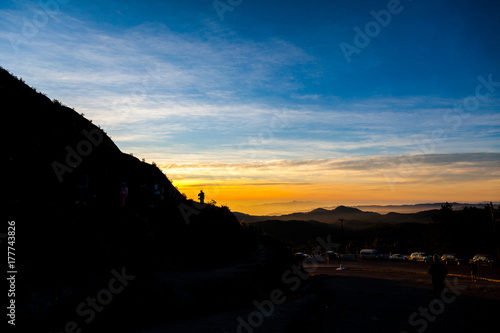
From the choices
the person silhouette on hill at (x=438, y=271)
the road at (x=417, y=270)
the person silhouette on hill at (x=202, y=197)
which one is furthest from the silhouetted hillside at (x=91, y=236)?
the road at (x=417, y=270)

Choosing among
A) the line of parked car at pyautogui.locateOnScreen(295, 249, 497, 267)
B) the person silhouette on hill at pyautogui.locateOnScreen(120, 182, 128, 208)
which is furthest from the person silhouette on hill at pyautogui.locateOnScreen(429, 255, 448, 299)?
the line of parked car at pyautogui.locateOnScreen(295, 249, 497, 267)

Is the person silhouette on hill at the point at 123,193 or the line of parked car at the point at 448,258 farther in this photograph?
the line of parked car at the point at 448,258

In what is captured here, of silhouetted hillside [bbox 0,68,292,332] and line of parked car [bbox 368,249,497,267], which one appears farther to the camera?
line of parked car [bbox 368,249,497,267]

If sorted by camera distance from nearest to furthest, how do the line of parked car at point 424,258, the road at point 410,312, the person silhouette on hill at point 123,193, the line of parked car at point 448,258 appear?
the road at point 410,312 < the person silhouette on hill at point 123,193 < the line of parked car at point 448,258 < the line of parked car at point 424,258

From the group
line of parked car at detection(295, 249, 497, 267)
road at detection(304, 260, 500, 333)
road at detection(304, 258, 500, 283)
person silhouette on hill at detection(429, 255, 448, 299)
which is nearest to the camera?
road at detection(304, 260, 500, 333)

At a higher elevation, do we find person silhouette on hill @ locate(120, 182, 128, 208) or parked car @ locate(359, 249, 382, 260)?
person silhouette on hill @ locate(120, 182, 128, 208)

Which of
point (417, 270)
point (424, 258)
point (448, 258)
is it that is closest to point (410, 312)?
point (417, 270)

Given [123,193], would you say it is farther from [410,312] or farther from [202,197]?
[410,312]

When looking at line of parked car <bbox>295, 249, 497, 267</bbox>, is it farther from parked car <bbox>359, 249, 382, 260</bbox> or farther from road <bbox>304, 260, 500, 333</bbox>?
road <bbox>304, 260, 500, 333</bbox>

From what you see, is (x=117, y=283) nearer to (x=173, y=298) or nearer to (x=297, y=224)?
(x=173, y=298)

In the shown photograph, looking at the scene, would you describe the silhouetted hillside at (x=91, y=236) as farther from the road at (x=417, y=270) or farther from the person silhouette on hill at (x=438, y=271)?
the road at (x=417, y=270)

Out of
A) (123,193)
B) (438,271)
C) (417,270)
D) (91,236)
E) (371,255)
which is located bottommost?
(371,255)

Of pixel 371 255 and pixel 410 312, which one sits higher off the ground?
pixel 410 312

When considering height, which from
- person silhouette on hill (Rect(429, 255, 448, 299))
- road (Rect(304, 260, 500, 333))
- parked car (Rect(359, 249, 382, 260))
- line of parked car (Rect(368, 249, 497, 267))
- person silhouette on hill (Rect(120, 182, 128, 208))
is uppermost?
person silhouette on hill (Rect(120, 182, 128, 208))
